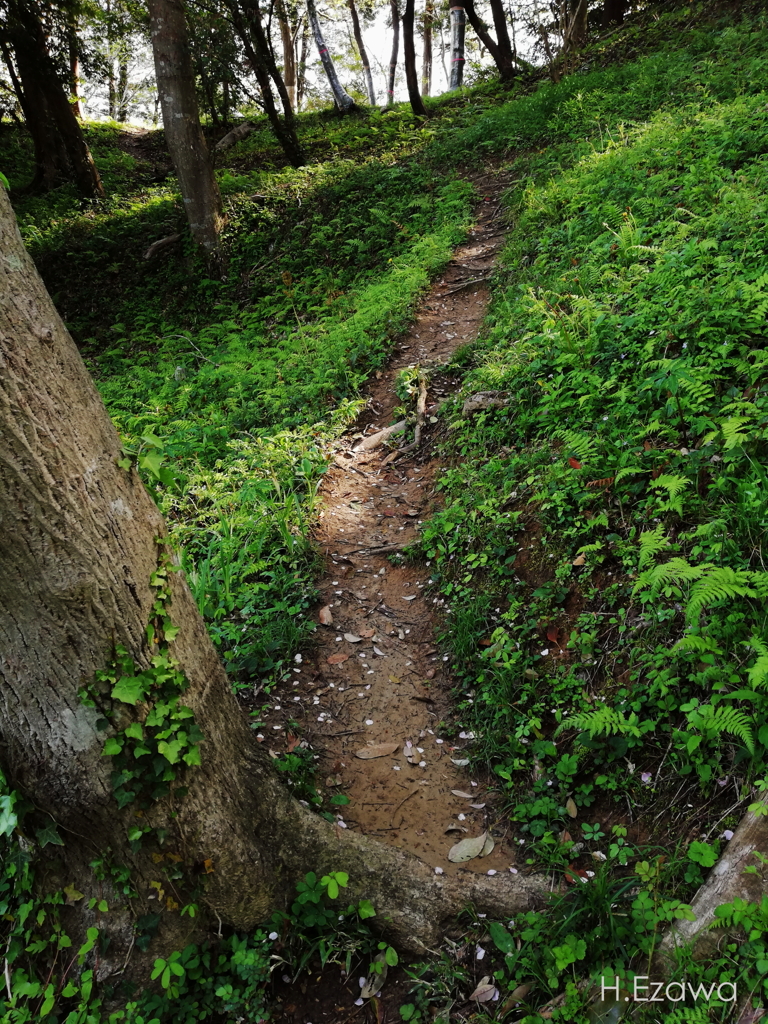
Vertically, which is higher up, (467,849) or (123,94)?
(123,94)

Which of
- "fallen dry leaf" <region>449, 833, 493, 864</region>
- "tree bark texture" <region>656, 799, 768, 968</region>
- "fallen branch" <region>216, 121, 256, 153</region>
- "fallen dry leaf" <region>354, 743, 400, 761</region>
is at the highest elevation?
"fallen branch" <region>216, 121, 256, 153</region>

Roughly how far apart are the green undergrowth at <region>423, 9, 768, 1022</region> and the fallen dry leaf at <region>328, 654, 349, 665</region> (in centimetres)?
75

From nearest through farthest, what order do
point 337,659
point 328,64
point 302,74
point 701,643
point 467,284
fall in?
point 701,643
point 337,659
point 467,284
point 328,64
point 302,74

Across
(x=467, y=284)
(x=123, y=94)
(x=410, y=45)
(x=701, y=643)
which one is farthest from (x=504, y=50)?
(x=123, y=94)

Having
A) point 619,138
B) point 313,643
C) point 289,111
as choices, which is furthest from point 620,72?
point 313,643

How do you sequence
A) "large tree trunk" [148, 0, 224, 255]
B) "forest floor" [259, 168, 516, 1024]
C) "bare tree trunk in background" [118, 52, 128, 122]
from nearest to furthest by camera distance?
"forest floor" [259, 168, 516, 1024], "large tree trunk" [148, 0, 224, 255], "bare tree trunk in background" [118, 52, 128, 122]

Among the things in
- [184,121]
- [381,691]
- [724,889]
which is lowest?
[381,691]

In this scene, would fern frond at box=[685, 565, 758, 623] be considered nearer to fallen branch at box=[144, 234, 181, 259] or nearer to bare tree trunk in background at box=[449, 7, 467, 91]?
fallen branch at box=[144, 234, 181, 259]

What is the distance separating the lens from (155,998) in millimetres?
2541

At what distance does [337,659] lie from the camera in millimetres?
4434

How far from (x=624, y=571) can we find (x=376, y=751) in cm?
190

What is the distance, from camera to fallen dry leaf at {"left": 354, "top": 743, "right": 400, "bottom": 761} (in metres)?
3.78

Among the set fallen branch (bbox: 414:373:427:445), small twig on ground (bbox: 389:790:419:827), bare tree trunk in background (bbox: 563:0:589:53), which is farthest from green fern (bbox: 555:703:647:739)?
bare tree trunk in background (bbox: 563:0:589:53)

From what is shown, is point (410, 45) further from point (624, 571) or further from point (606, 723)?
point (606, 723)
